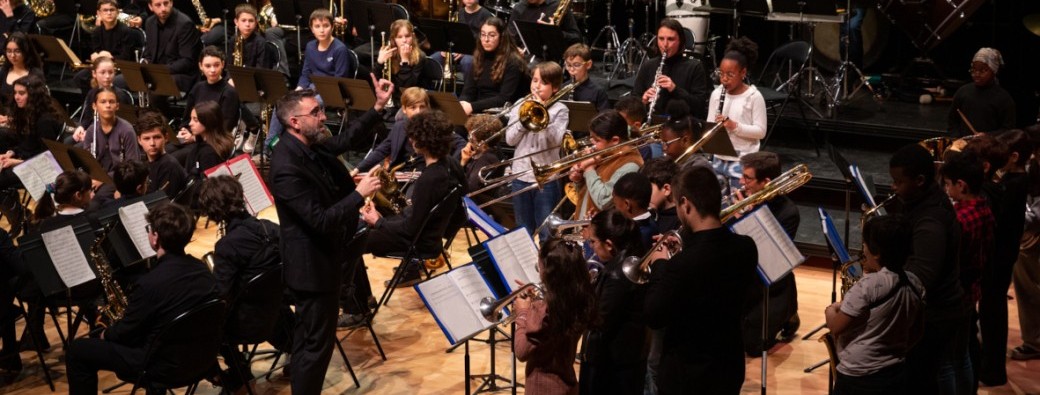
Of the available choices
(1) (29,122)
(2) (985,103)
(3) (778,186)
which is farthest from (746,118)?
(1) (29,122)

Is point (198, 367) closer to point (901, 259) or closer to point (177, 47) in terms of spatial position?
point (901, 259)

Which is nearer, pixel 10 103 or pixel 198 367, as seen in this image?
pixel 198 367

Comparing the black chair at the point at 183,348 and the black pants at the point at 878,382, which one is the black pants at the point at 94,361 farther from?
the black pants at the point at 878,382

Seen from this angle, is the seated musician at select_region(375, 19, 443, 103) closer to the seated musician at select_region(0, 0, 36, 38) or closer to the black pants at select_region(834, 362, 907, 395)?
the seated musician at select_region(0, 0, 36, 38)

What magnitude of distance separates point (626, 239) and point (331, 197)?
4.83ft

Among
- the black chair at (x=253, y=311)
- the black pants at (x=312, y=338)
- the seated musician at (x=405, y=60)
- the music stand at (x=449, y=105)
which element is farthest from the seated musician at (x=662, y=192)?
the seated musician at (x=405, y=60)

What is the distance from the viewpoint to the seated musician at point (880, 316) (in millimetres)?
4184

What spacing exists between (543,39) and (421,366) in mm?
4220

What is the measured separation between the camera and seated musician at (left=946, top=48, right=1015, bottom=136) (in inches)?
302

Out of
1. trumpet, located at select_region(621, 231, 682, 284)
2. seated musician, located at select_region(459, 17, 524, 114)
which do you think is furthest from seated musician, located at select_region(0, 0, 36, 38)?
trumpet, located at select_region(621, 231, 682, 284)

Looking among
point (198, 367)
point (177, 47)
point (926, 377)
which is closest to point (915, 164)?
point (926, 377)

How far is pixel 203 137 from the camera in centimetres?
760

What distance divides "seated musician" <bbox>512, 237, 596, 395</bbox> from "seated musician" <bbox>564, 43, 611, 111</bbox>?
385 centimetres

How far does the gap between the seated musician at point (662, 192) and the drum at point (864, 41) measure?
6484mm
